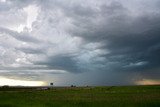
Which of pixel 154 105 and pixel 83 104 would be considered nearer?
pixel 154 105

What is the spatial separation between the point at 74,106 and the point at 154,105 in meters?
10.7

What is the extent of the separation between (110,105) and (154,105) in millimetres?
5855

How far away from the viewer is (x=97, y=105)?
41156 millimetres

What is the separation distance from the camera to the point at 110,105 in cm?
4041

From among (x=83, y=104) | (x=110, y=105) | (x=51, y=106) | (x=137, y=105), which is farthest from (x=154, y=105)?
(x=51, y=106)

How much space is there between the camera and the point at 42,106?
134 ft

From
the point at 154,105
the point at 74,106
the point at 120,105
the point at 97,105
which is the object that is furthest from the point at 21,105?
the point at 154,105

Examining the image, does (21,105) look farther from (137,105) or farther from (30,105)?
(137,105)

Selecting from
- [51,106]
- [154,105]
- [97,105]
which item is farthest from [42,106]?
[154,105]

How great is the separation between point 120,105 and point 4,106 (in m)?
16.6

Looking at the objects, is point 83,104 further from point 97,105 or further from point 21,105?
point 21,105

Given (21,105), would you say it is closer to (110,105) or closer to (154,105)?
(110,105)

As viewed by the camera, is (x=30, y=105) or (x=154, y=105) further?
(x=30, y=105)

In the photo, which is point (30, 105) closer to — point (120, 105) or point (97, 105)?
point (97, 105)
